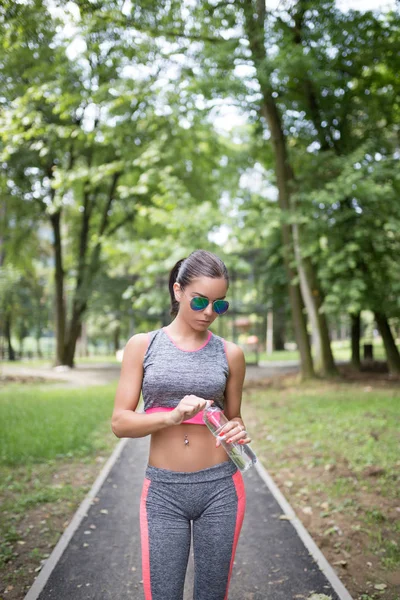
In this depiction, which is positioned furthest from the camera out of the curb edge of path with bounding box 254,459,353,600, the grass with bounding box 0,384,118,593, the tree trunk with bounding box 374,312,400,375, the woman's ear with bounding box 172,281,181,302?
the tree trunk with bounding box 374,312,400,375

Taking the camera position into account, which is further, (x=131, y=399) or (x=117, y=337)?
(x=117, y=337)

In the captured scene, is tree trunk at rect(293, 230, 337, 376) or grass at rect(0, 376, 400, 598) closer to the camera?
grass at rect(0, 376, 400, 598)

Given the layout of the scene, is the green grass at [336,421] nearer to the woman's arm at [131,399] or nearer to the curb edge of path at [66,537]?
the curb edge of path at [66,537]

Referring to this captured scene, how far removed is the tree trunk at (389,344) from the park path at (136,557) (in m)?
11.5

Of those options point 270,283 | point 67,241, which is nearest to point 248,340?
point 270,283

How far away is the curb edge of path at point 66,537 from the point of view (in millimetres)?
4195

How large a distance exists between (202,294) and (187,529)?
1.04 m

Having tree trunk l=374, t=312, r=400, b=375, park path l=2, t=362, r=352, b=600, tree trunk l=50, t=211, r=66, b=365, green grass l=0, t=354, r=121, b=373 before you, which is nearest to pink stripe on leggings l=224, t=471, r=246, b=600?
park path l=2, t=362, r=352, b=600

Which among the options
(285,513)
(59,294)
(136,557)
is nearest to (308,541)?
(285,513)

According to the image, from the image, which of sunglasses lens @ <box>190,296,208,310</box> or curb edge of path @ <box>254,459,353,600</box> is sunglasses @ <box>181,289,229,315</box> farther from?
curb edge of path @ <box>254,459,353,600</box>

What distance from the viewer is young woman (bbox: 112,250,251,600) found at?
2.46 metres

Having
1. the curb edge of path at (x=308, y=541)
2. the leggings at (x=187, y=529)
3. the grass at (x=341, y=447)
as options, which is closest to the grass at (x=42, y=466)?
the curb edge of path at (x=308, y=541)

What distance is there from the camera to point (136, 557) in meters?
4.91

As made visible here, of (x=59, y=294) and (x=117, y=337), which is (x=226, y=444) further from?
(x=117, y=337)
